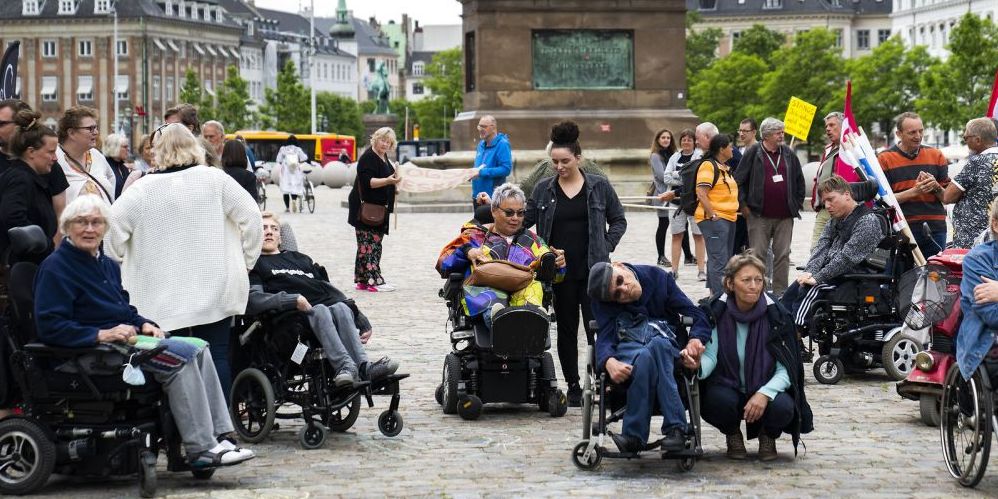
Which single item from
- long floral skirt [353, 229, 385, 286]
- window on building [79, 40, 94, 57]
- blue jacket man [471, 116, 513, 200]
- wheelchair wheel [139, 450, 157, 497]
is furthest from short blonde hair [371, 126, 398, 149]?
window on building [79, 40, 94, 57]

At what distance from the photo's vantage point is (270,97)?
12912cm

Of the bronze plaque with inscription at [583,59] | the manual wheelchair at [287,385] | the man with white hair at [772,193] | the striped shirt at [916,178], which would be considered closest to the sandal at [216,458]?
the manual wheelchair at [287,385]

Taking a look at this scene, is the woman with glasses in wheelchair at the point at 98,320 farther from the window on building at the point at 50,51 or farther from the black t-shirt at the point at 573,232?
the window on building at the point at 50,51

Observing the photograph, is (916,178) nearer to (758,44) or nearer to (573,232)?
(573,232)

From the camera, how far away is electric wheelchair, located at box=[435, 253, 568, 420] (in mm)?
11156

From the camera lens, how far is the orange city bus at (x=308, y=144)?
291 feet

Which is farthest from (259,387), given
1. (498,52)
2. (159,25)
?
(159,25)

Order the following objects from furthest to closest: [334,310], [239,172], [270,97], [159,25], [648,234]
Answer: [159,25]
[270,97]
[648,234]
[239,172]
[334,310]

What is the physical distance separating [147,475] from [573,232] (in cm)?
389

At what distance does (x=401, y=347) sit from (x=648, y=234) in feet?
45.2

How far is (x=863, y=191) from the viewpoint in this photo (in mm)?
13156

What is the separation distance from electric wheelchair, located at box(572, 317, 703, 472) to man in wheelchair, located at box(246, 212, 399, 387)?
4.46 ft

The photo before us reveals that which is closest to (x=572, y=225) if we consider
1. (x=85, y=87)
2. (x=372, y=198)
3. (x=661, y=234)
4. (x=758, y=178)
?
(x=758, y=178)

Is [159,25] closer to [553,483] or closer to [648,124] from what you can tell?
[648,124]
